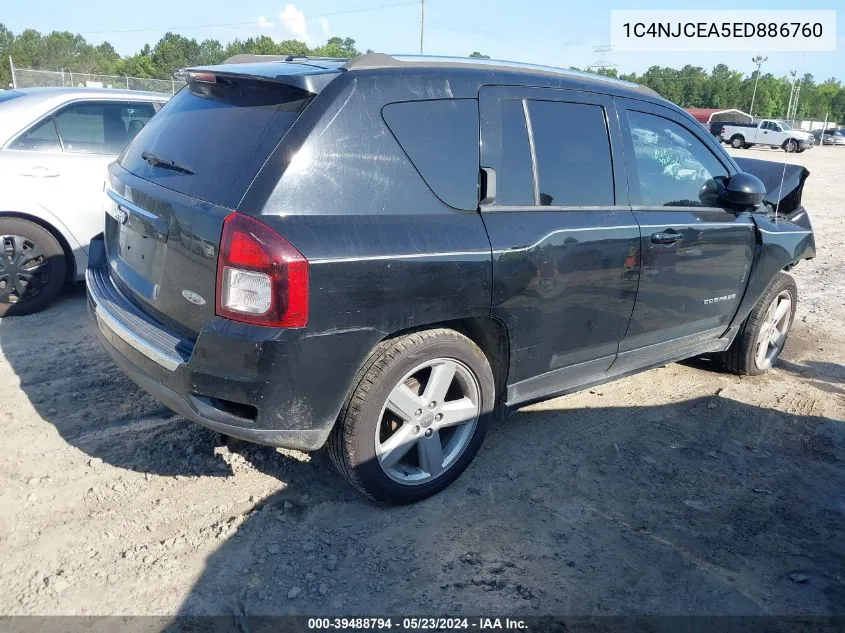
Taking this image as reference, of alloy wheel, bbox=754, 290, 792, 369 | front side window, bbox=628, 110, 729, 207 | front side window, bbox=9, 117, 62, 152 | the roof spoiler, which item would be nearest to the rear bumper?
the roof spoiler

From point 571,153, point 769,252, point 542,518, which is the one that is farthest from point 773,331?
point 542,518

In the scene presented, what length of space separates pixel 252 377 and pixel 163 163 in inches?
45.5

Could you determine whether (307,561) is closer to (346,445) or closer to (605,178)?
(346,445)

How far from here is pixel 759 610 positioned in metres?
2.71

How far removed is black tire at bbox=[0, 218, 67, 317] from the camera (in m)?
5.11

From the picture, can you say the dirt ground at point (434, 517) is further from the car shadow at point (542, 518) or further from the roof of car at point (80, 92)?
the roof of car at point (80, 92)

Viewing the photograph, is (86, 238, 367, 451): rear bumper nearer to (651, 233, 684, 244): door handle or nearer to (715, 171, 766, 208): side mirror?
(651, 233, 684, 244): door handle

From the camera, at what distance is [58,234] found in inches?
209

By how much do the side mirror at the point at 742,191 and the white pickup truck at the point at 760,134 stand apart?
152ft

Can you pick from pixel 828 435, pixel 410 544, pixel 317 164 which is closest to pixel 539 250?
pixel 317 164

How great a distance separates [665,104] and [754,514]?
2352 mm

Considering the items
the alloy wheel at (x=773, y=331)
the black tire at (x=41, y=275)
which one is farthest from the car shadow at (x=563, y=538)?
the black tire at (x=41, y=275)

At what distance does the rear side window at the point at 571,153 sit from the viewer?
11.0ft

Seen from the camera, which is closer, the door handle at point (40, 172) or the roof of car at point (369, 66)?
the roof of car at point (369, 66)
